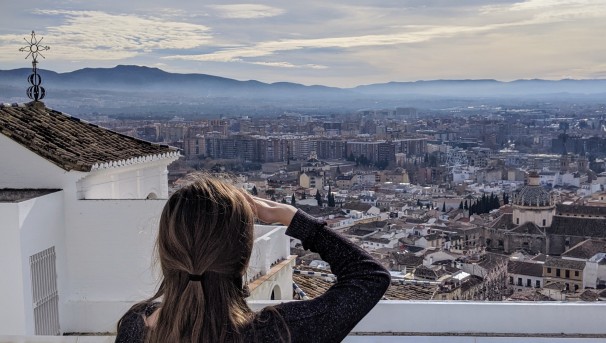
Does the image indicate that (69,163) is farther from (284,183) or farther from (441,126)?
(441,126)

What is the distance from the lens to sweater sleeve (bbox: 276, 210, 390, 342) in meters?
0.89

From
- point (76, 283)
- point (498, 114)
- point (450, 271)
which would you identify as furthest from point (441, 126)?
point (76, 283)

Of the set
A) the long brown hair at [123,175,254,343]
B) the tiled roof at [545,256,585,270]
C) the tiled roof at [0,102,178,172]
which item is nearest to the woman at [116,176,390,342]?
the long brown hair at [123,175,254,343]

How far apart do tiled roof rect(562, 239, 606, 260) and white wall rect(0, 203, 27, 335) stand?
20.1 metres

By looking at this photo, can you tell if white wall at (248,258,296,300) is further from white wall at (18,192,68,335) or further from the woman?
the woman

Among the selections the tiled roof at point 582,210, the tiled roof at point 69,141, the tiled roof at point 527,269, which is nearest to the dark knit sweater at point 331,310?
the tiled roof at point 69,141

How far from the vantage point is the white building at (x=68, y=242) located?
3301 millimetres

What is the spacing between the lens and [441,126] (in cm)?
6612

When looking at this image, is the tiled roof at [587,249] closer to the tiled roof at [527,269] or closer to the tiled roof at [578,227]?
the tiled roof at [578,227]

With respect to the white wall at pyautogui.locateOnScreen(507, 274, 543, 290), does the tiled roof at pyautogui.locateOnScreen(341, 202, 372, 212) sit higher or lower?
higher

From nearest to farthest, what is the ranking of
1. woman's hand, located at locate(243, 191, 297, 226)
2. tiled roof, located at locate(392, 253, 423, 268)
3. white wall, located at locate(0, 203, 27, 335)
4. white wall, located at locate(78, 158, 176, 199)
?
woman's hand, located at locate(243, 191, 297, 226) → white wall, located at locate(0, 203, 27, 335) → white wall, located at locate(78, 158, 176, 199) → tiled roof, located at locate(392, 253, 423, 268)

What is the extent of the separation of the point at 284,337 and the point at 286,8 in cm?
1656

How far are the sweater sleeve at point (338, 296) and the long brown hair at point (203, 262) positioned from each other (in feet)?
0.24

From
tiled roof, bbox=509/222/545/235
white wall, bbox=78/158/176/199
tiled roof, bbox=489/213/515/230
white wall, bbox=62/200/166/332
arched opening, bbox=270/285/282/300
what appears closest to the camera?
white wall, bbox=62/200/166/332
